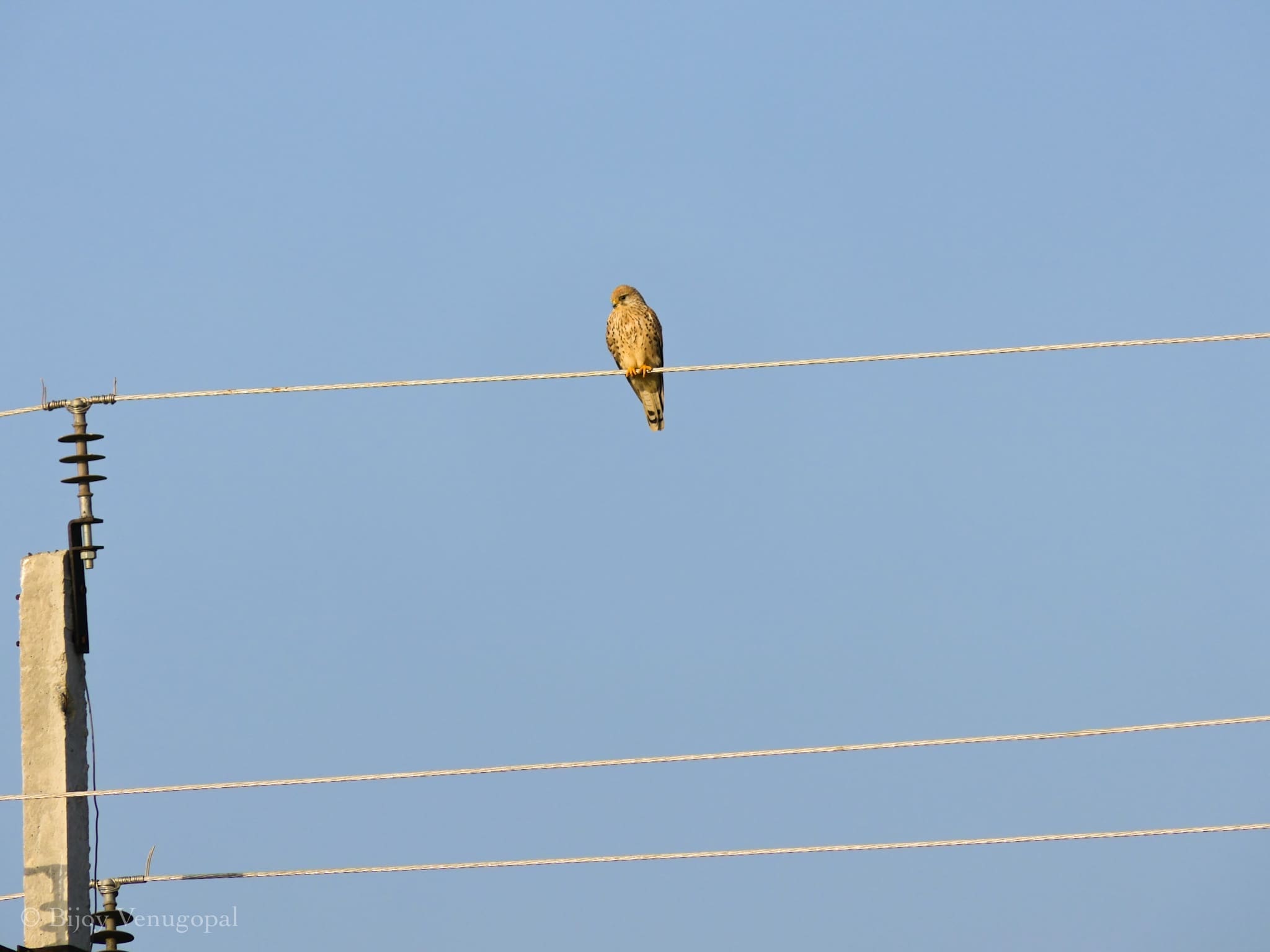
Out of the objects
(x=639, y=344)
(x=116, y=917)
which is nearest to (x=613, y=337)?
(x=639, y=344)

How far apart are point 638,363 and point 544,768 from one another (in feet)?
20.5

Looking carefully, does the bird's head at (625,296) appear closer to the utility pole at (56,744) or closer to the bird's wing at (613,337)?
the bird's wing at (613,337)

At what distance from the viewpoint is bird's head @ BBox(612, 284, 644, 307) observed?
1265 centimetres

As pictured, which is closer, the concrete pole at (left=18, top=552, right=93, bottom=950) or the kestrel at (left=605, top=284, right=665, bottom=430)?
the concrete pole at (left=18, top=552, right=93, bottom=950)

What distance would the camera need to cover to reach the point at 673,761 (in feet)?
20.2

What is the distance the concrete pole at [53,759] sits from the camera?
655 cm

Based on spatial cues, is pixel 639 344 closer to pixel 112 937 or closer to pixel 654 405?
pixel 654 405

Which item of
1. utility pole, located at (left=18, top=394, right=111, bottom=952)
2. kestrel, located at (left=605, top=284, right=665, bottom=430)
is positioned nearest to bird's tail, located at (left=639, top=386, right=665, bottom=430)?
kestrel, located at (left=605, top=284, right=665, bottom=430)

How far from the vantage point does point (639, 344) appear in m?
12.3

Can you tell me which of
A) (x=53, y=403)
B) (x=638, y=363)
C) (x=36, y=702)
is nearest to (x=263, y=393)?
(x=53, y=403)

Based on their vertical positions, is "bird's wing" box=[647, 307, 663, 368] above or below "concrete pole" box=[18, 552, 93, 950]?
above

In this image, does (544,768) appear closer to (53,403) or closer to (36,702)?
(36,702)

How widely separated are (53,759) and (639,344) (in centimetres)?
644

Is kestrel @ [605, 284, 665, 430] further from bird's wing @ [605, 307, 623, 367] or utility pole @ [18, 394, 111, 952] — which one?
utility pole @ [18, 394, 111, 952]
